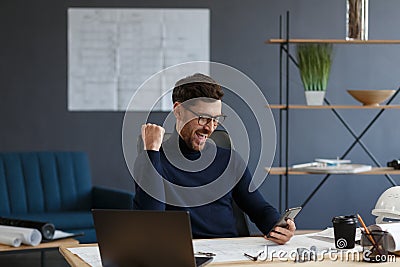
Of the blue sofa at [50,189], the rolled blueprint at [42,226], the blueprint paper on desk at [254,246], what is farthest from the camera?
the blue sofa at [50,189]

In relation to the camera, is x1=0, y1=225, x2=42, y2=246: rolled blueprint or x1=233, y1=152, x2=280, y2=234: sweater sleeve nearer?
x1=233, y1=152, x2=280, y2=234: sweater sleeve

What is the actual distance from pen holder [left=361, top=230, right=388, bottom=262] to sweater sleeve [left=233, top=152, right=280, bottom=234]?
0.66m

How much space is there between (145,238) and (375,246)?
29.7 inches

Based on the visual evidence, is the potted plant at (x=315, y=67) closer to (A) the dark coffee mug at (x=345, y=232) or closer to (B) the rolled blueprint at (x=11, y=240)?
(B) the rolled blueprint at (x=11, y=240)

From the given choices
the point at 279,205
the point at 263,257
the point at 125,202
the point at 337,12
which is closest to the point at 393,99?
the point at 337,12

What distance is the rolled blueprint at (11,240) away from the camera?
13.4ft

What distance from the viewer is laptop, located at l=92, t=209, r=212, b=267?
2.33 metres

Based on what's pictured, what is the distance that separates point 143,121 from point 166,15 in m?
0.87

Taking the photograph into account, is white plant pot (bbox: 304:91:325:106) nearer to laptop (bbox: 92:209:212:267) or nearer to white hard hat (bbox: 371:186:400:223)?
Answer: white hard hat (bbox: 371:186:400:223)

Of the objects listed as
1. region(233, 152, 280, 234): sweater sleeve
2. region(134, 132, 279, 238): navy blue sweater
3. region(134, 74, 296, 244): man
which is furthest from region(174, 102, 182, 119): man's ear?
region(233, 152, 280, 234): sweater sleeve

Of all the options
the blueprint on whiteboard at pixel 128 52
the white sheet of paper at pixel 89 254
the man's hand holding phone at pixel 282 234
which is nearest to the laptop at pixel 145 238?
the white sheet of paper at pixel 89 254

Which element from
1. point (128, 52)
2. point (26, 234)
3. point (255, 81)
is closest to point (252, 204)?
point (26, 234)

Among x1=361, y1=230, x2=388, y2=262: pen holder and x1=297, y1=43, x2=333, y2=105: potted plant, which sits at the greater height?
x1=297, y1=43, x2=333, y2=105: potted plant

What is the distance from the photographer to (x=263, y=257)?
266 cm
